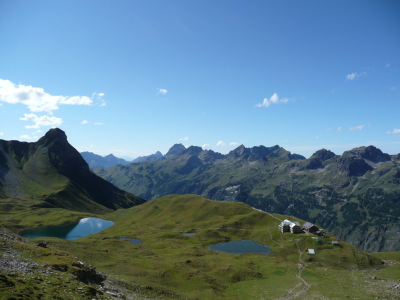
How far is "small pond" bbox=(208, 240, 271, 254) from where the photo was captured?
111131 mm

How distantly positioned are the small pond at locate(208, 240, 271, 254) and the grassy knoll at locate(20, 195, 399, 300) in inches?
174

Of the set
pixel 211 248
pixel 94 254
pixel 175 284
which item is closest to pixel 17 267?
pixel 175 284

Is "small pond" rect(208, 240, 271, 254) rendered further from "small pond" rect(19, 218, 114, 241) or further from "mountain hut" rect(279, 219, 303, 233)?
"small pond" rect(19, 218, 114, 241)

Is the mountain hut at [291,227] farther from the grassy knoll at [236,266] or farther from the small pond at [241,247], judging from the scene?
the small pond at [241,247]

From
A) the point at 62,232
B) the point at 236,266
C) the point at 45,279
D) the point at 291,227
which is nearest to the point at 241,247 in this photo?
the point at 291,227

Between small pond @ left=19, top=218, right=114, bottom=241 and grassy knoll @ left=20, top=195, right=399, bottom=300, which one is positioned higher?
grassy knoll @ left=20, top=195, right=399, bottom=300

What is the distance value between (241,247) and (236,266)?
36.1 m

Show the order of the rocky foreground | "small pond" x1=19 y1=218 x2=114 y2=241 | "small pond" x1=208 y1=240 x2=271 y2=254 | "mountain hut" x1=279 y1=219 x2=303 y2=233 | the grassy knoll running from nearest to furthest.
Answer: the rocky foreground
the grassy knoll
"small pond" x1=208 y1=240 x2=271 y2=254
"mountain hut" x1=279 y1=219 x2=303 y2=233
"small pond" x1=19 y1=218 x2=114 y2=241

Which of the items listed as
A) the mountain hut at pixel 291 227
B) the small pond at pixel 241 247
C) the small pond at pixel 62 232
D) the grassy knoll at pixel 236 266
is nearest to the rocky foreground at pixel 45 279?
the grassy knoll at pixel 236 266

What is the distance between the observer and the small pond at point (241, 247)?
111 m

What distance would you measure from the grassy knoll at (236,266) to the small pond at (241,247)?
443 cm

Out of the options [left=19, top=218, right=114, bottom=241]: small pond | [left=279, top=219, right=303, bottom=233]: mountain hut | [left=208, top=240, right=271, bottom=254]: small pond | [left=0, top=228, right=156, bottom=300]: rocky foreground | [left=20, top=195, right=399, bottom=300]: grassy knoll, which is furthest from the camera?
[left=19, top=218, right=114, bottom=241]: small pond

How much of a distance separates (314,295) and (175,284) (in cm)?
3533

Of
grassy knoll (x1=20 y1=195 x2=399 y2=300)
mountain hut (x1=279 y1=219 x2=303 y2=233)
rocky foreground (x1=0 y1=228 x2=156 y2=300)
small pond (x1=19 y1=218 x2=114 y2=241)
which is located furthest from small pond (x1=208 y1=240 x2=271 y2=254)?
small pond (x1=19 y1=218 x2=114 y2=241)
